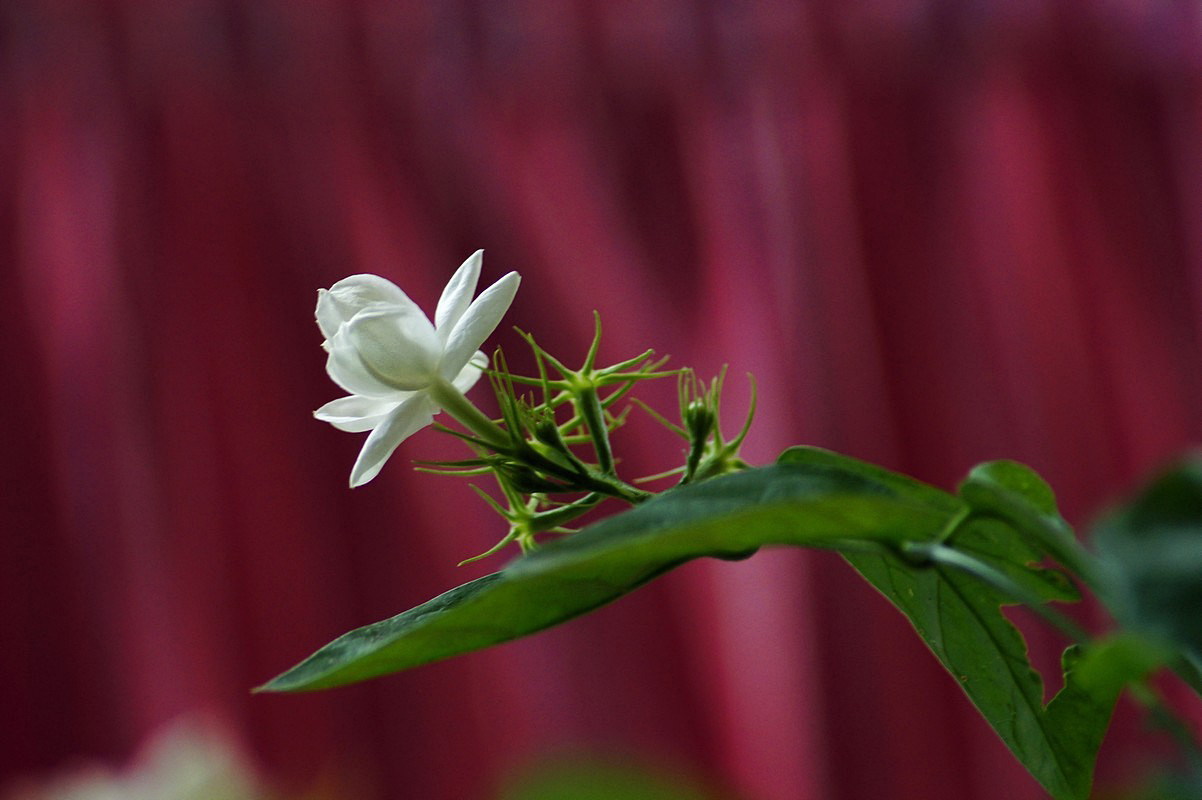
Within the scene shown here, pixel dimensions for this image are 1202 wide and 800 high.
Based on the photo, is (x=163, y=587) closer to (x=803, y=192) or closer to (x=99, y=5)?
(x=99, y=5)

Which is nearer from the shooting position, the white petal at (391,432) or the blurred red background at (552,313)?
the white petal at (391,432)

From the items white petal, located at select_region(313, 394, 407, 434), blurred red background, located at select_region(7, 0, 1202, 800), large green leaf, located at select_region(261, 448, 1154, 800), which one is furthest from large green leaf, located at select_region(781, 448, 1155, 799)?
blurred red background, located at select_region(7, 0, 1202, 800)

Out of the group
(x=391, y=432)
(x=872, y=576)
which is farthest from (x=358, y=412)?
(x=872, y=576)

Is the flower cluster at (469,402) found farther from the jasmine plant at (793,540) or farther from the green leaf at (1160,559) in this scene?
the green leaf at (1160,559)

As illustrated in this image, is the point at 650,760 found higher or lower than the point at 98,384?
lower

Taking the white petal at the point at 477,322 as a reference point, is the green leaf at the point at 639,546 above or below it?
below

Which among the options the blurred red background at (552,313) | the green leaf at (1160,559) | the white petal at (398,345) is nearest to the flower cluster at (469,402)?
the white petal at (398,345)

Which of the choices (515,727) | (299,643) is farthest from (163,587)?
(515,727)
